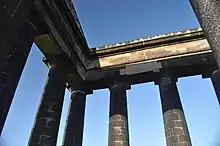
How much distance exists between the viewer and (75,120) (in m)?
12.8

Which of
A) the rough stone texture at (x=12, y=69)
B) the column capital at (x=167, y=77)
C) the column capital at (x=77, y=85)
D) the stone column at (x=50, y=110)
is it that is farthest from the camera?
the column capital at (x=77, y=85)

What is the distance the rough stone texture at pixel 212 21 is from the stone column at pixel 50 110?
25.9ft

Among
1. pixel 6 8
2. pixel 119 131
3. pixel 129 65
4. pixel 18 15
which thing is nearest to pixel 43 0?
pixel 18 15

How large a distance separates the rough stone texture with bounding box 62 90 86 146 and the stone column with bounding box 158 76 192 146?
444 cm

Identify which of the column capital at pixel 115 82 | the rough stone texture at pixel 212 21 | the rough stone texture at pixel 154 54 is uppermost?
the rough stone texture at pixel 154 54

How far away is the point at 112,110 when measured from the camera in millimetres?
13391

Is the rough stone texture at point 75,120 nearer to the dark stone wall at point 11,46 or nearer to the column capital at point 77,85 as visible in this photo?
the column capital at point 77,85

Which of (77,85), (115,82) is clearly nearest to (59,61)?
(77,85)

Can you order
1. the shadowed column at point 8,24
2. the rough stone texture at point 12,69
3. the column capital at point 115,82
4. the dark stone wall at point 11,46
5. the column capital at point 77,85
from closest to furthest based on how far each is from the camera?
the shadowed column at point 8,24 < the dark stone wall at point 11,46 < the rough stone texture at point 12,69 < the column capital at point 77,85 < the column capital at point 115,82

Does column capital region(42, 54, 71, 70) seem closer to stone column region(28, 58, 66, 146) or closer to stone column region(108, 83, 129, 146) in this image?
stone column region(28, 58, 66, 146)

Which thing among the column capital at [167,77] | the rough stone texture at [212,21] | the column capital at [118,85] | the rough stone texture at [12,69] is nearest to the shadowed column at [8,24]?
the rough stone texture at [12,69]

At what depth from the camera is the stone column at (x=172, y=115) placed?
1130cm

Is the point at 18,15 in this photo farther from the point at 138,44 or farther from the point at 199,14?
the point at 138,44

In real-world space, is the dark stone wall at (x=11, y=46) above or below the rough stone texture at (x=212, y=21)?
above
